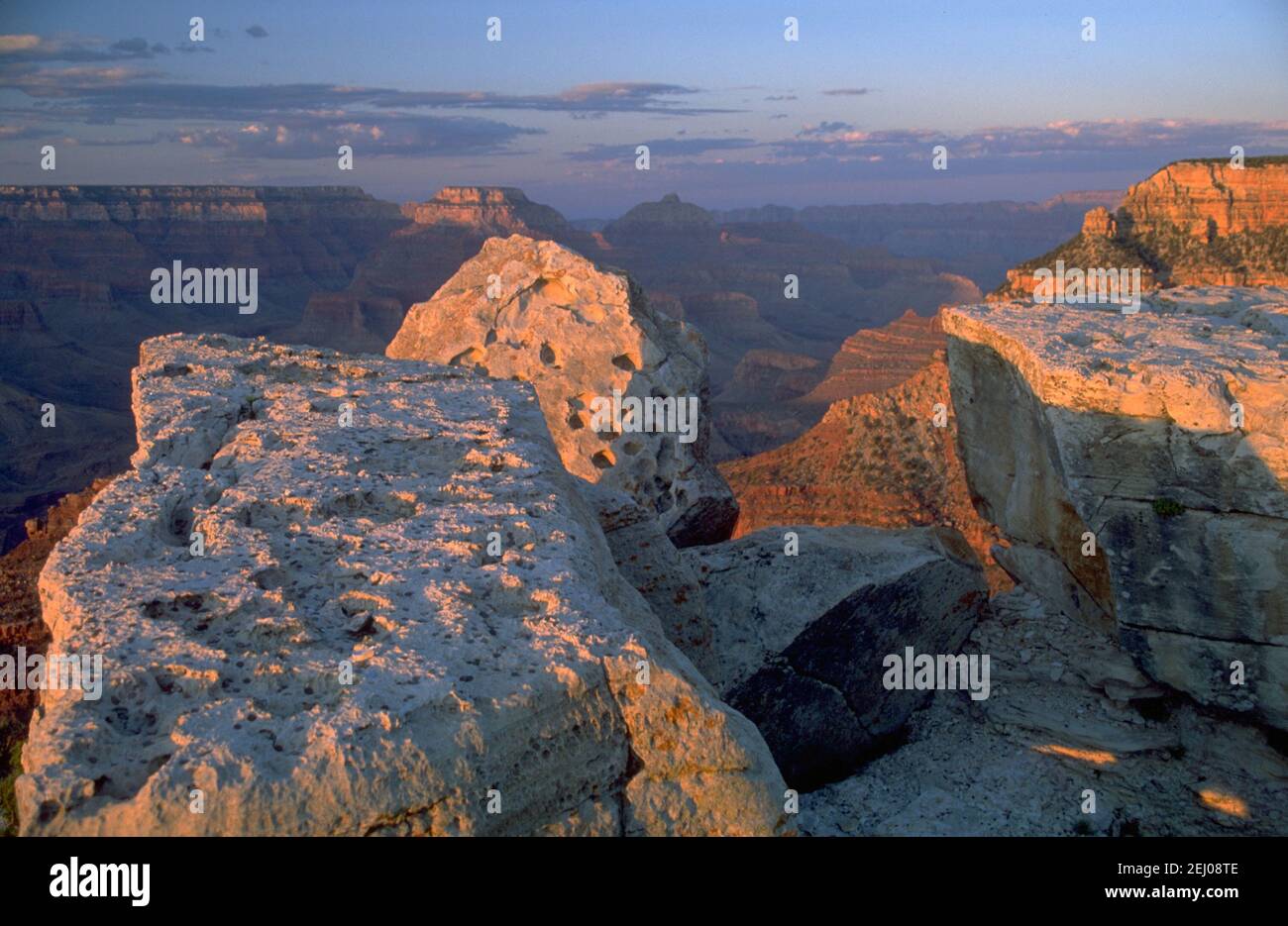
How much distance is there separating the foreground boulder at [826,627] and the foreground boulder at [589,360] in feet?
4.76

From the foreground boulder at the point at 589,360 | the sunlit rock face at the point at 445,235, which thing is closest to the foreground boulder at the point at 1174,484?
the foreground boulder at the point at 589,360

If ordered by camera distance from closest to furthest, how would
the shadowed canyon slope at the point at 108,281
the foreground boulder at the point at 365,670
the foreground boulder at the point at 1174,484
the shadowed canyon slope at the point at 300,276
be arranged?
the foreground boulder at the point at 365,670 < the foreground boulder at the point at 1174,484 < the shadowed canyon slope at the point at 108,281 < the shadowed canyon slope at the point at 300,276

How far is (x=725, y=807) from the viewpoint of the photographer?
3.47 meters

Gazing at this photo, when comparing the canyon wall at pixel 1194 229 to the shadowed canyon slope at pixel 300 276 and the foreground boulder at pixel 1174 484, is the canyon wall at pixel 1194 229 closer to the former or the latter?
the foreground boulder at pixel 1174 484

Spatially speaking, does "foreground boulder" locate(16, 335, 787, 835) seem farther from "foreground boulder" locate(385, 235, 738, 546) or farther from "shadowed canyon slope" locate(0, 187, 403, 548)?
"shadowed canyon slope" locate(0, 187, 403, 548)

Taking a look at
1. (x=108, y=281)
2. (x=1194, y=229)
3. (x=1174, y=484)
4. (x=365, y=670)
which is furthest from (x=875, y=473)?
(x=108, y=281)

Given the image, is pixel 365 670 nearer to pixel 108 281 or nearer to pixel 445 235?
pixel 108 281

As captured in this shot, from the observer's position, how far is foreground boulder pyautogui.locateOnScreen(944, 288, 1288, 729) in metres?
6.75

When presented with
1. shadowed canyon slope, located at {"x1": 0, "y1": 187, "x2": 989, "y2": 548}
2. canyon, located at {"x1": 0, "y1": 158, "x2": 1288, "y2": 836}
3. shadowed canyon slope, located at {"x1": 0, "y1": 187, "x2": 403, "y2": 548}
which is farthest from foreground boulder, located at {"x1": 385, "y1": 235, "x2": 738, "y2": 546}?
shadowed canyon slope, located at {"x1": 0, "y1": 187, "x2": 989, "y2": 548}

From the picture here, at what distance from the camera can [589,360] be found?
31.3 ft

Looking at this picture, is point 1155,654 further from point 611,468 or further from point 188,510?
point 188,510

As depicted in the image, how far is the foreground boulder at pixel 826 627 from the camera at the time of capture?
6844 millimetres

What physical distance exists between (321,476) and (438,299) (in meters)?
6.06
